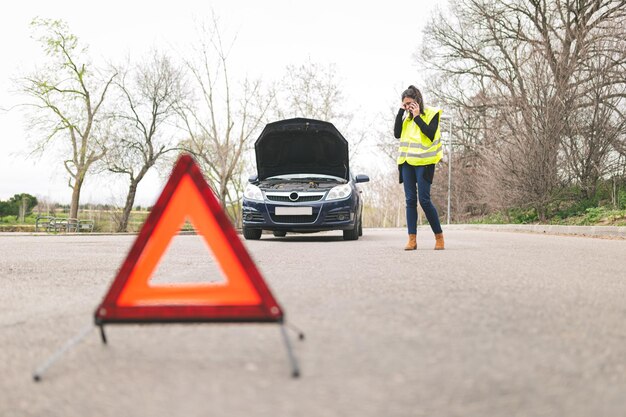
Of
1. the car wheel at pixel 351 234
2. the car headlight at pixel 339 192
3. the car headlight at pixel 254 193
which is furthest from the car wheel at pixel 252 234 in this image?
the car headlight at pixel 339 192

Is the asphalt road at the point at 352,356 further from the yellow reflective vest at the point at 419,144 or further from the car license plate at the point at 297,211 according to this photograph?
the car license plate at the point at 297,211

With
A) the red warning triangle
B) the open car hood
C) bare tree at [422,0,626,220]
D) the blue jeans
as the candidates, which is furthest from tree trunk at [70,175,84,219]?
the red warning triangle

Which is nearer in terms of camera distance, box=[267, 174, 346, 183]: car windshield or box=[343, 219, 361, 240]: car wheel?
box=[267, 174, 346, 183]: car windshield

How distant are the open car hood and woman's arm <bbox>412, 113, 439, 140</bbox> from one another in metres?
4.67

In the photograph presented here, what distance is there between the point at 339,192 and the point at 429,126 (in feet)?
13.4

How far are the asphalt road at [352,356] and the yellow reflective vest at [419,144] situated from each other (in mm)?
3847

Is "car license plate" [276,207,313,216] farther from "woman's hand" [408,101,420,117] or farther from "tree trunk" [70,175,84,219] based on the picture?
"tree trunk" [70,175,84,219]

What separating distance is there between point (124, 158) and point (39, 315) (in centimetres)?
3559

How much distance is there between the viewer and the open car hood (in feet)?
45.3

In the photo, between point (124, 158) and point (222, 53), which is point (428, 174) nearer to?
point (222, 53)

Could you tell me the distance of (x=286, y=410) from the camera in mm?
2195

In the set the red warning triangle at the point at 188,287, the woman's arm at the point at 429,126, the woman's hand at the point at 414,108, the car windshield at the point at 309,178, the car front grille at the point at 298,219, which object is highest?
the woman's hand at the point at 414,108

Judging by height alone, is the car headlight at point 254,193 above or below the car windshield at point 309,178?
below

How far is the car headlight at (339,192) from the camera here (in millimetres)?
12828
